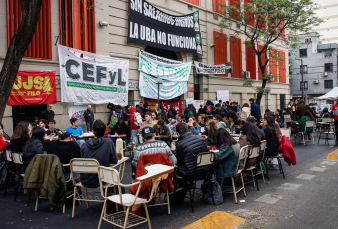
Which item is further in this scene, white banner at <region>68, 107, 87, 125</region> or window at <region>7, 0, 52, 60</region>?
white banner at <region>68, 107, 87, 125</region>

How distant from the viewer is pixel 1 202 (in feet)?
19.0

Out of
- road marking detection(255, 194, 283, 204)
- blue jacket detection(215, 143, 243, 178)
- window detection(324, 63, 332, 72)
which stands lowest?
road marking detection(255, 194, 283, 204)

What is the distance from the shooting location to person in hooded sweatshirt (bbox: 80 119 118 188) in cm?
469

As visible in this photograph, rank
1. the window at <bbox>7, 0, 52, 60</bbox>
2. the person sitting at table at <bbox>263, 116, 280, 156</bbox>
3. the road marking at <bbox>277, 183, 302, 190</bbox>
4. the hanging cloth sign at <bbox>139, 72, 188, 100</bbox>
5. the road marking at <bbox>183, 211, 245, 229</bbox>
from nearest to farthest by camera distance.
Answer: the road marking at <bbox>183, 211, 245, 229</bbox> < the road marking at <bbox>277, 183, 302, 190</bbox> < the person sitting at table at <bbox>263, 116, 280, 156</bbox> < the window at <bbox>7, 0, 52, 60</bbox> < the hanging cloth sign at <bbox>139, 72, 188, 100</bbox>

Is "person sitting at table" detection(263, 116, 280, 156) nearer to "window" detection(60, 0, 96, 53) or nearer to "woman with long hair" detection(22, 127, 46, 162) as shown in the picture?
"woman with long hair" detection(22, 127, 46, 162)

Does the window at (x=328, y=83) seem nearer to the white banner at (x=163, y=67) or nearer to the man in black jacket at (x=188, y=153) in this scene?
the white banner at (x=163, y=67)

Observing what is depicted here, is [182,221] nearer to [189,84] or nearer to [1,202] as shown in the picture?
[1,202]

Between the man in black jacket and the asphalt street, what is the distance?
71cm

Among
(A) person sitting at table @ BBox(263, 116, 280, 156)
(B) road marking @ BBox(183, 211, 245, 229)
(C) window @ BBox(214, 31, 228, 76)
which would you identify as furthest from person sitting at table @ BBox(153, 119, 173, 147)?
(C) window @ BBox(214, 31, 228, 76)

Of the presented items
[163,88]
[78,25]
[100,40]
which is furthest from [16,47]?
A: [163,88]

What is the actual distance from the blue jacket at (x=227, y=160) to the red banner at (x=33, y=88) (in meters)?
8.72

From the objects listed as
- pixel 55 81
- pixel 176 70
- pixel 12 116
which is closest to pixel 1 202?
pixel 12 116

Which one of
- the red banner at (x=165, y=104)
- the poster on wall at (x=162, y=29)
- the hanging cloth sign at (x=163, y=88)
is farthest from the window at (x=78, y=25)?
the red banner at (x=165, y=104)

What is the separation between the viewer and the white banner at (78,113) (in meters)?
12.8
